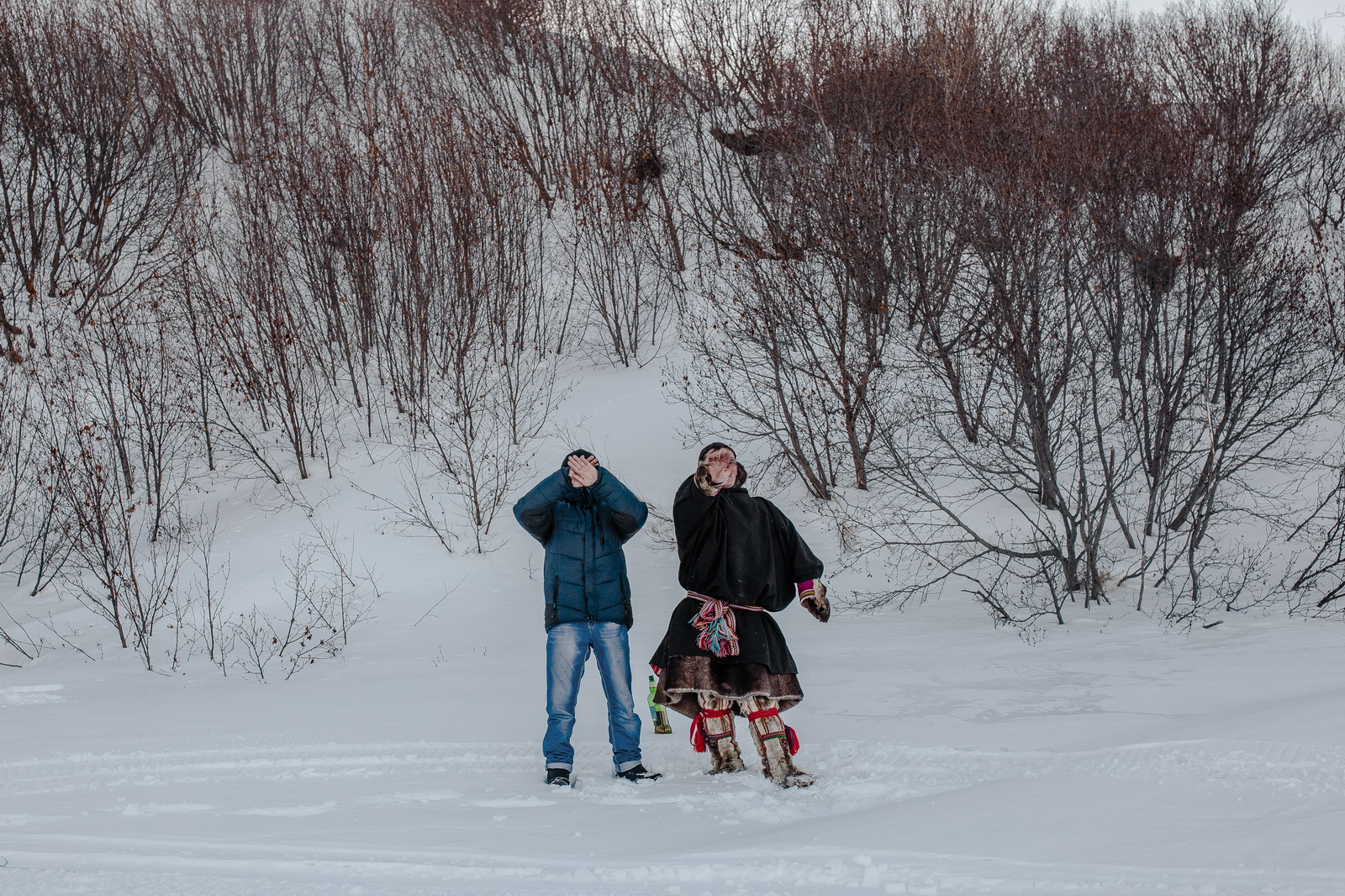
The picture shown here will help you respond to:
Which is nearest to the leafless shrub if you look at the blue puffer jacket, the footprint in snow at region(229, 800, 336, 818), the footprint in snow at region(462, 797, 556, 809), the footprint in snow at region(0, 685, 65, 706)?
the footprint in snow at region(0, 685, 65, 706)

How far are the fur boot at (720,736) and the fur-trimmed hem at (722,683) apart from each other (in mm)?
53

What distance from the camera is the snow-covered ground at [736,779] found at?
330 centimetres

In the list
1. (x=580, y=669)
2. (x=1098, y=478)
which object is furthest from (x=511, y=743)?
(x=1098, y=478)

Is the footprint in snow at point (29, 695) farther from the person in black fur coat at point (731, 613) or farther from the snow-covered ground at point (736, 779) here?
the person in black fur coat at point (731, 613)

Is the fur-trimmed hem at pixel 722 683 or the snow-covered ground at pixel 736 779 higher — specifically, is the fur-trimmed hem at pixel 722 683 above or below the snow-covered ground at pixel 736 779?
above

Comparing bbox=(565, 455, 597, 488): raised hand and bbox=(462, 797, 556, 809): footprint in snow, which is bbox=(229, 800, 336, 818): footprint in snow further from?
bbox=(565, 455, 597, 488): raised hand

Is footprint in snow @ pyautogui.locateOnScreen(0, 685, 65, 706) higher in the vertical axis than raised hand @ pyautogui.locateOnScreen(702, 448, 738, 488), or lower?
lower

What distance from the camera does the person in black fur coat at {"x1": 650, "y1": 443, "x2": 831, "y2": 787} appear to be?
177 inches

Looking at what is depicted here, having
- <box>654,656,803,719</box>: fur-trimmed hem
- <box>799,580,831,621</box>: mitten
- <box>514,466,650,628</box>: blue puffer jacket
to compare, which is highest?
<box>514,466,650,628</box>: blue puffer jacket

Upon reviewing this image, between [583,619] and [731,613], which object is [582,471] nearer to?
[583,619]

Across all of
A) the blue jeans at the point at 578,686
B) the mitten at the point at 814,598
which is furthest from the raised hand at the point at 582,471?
the mitten at the point at 814,598

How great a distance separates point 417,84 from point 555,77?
2.97 meters

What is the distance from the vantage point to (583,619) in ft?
15.6

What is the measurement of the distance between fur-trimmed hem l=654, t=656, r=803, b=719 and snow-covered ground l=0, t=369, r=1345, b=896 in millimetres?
424
